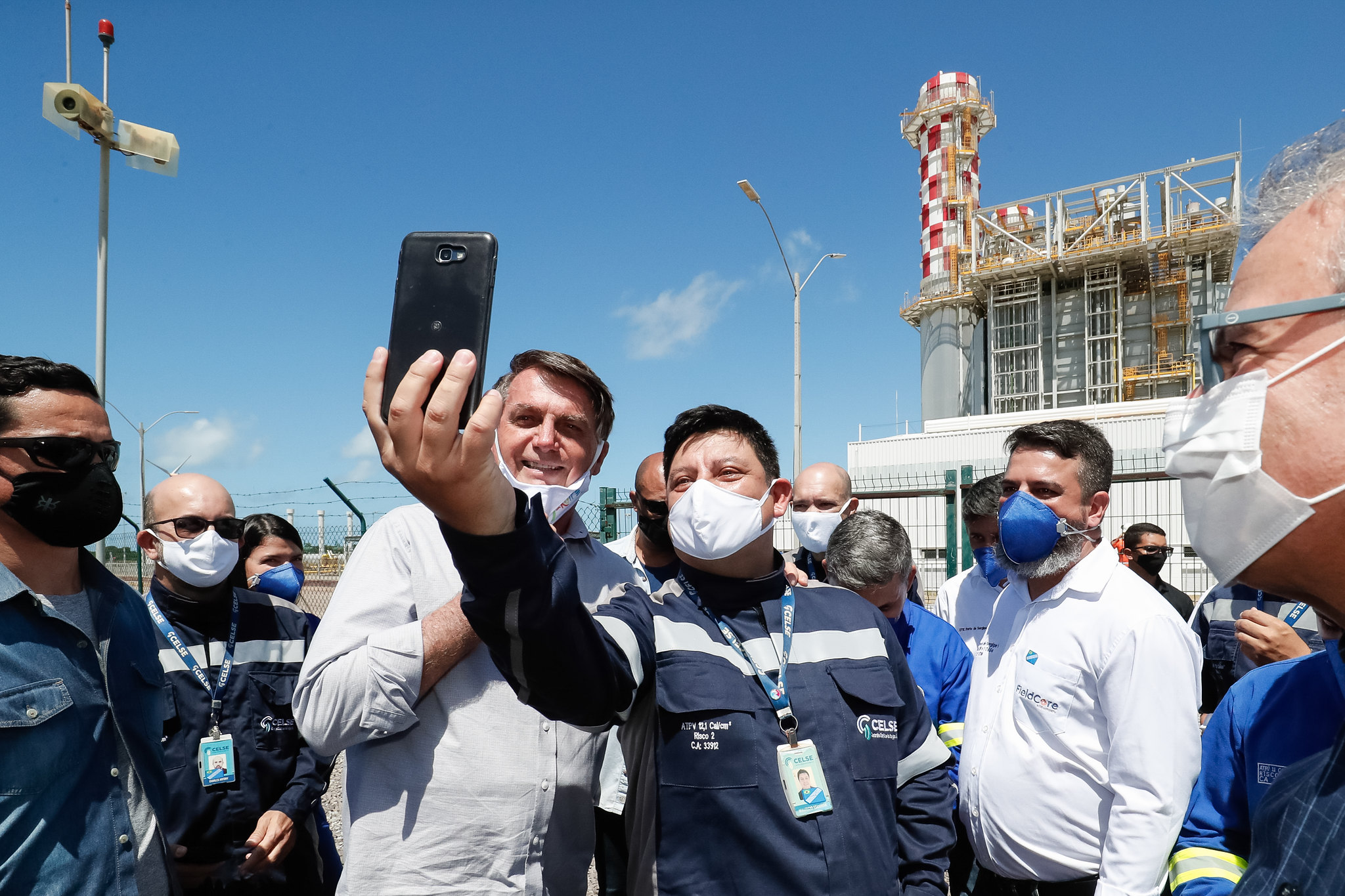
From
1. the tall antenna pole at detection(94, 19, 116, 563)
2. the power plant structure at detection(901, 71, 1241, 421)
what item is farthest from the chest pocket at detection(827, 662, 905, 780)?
the power plant structure at detection(901, 71, 1241, 421)

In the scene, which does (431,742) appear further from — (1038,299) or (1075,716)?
(1038,299)

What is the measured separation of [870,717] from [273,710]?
241cm

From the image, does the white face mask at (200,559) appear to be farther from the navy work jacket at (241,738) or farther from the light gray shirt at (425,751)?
the light gray shirt at (425,751)

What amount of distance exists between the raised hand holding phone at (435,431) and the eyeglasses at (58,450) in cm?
156

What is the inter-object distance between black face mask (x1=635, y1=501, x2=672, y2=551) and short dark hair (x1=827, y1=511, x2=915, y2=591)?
0.92 m

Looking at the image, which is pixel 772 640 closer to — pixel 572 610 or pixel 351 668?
pixel 572 610

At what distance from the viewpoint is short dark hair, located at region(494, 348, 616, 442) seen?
235cm

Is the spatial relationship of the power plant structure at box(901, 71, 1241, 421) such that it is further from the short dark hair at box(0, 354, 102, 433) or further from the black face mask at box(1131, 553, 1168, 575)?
the short dark hair at box(0, 354, 102, 433)

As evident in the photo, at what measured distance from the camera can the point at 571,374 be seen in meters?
2.36

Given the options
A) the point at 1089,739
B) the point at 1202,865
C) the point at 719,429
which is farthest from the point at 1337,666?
the point at 719,429

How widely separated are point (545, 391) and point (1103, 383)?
3524 centimetres

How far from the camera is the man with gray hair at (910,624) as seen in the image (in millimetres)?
3334

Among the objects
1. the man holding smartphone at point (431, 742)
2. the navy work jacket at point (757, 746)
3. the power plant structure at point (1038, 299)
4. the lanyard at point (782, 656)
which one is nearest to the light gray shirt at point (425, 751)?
the man holding smartphone at point (431, 742)

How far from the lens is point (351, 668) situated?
6.02 ft
